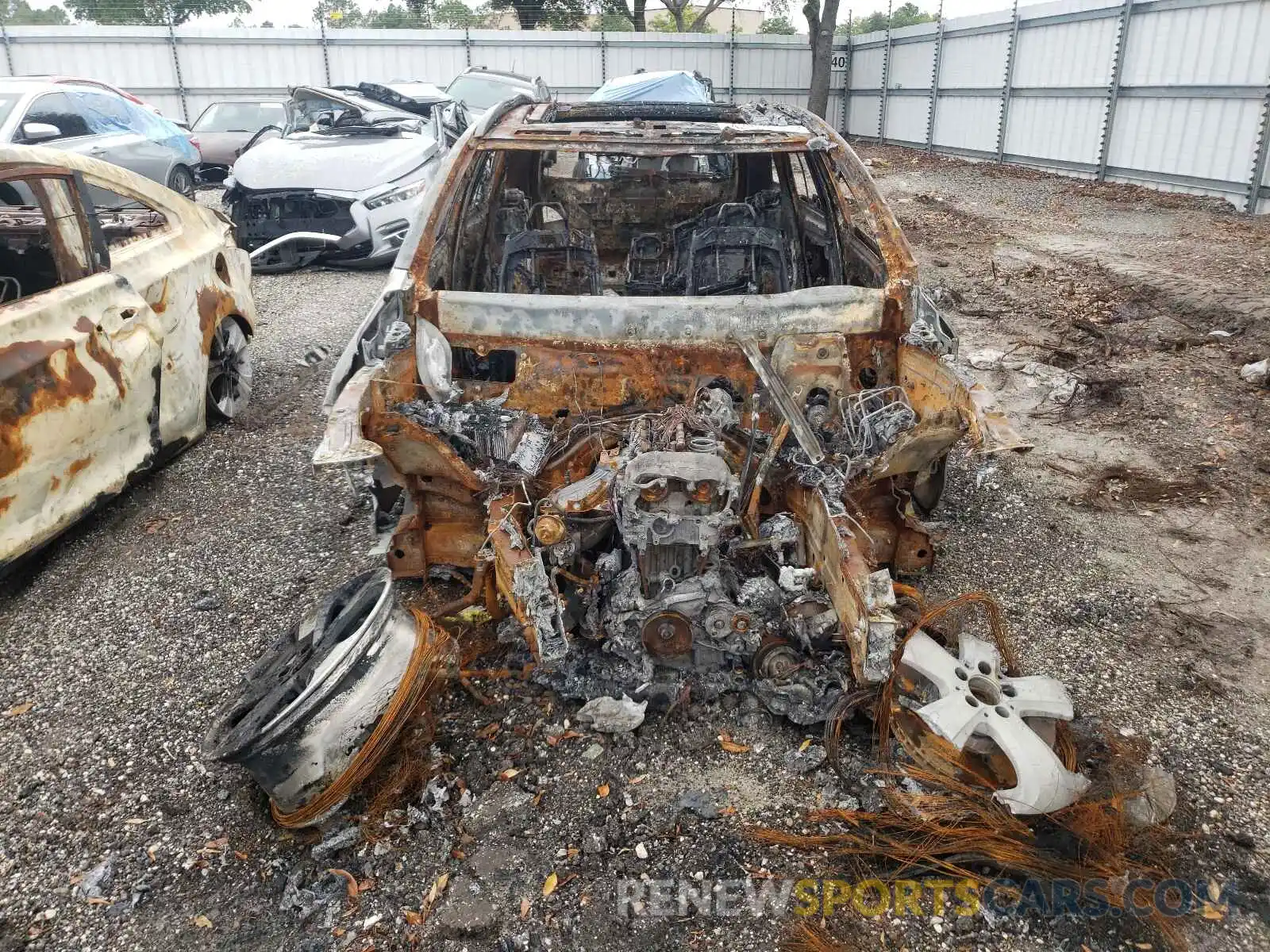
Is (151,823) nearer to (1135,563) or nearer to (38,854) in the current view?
(38,854)

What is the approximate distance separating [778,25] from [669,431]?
40018mm

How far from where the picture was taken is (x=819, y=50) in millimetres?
20531

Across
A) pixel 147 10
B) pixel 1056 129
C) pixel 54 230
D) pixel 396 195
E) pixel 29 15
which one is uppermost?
pixel 29 15

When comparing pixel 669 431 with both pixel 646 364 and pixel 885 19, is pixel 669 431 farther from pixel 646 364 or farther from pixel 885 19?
pixel 885 19

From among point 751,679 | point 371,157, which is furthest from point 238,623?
point 371,157

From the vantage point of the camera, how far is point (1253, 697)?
296cm

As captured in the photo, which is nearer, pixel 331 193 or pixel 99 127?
pixel 331 193

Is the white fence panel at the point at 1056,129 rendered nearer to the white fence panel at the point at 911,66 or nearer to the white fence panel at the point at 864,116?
the white fence panel at the point at 911,66

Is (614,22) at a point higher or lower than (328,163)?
higher

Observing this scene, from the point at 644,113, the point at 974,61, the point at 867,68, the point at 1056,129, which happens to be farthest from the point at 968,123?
the point at 644,113

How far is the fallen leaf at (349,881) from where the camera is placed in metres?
2.28

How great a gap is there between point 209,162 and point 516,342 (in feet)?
38.6

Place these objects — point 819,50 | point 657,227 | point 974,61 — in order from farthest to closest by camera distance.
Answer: point 819,50
point 974,61
point 657,227

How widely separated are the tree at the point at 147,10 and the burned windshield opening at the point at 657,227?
87.9 feet
